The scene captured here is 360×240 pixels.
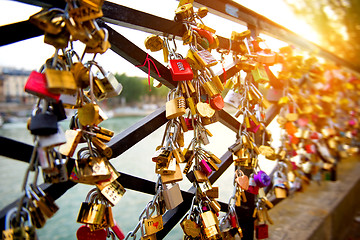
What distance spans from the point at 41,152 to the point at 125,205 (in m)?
1.40

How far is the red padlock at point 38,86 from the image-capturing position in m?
0.59

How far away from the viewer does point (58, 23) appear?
61 cm

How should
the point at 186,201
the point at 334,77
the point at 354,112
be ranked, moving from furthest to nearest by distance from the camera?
the point at 354,112 < the point at 334,77 < the point at 186,201

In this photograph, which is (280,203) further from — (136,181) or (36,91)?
(36,91)

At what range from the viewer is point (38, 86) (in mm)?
596

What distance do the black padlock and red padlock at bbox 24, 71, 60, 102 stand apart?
0.05 metres

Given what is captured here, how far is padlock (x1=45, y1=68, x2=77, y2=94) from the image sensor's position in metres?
0.58

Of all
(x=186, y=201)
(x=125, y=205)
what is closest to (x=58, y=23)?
(x=186, y=201)

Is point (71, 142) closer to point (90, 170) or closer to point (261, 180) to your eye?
point (90, 170)

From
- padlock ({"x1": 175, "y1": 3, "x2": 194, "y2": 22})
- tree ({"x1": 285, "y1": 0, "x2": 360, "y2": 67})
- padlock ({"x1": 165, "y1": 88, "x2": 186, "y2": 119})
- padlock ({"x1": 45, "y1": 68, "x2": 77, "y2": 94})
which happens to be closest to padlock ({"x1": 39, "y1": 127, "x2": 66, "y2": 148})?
padlock ({"x1": 45, "y1": 68, "x2": 77, "y2": 94})

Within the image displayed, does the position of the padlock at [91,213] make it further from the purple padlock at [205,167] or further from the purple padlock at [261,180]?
the purple padlock at [261,180]

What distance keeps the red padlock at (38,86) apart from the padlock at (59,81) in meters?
0.02

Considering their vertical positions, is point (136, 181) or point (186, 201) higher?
point (136, 181)

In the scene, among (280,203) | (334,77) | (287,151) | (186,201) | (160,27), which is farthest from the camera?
(334,77)
